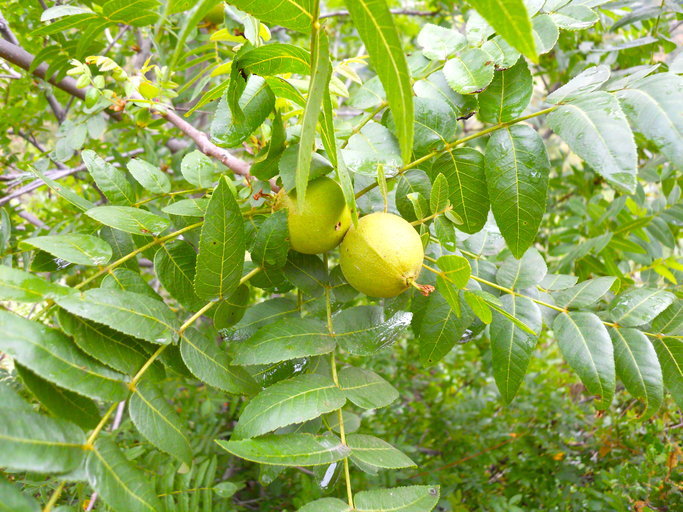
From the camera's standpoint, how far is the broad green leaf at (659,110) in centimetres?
101

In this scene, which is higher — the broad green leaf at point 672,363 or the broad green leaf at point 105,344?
the broad green leaf at point 105,344

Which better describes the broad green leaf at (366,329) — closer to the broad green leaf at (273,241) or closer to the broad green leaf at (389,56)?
the broad green leaf at (273,241)

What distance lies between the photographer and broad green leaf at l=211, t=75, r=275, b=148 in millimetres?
1211

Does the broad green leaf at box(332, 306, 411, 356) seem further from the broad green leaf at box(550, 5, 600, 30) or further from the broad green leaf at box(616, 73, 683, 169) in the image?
the broad green leaf at box(550, 5, 600, 30)

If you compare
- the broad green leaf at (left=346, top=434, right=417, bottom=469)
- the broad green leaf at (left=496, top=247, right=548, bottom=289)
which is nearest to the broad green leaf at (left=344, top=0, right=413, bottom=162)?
the broad green leaf at (left=346, top=434, right=417, bottom=469)

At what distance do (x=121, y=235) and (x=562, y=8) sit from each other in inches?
55.3

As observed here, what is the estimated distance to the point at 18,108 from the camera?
2480 millimetres

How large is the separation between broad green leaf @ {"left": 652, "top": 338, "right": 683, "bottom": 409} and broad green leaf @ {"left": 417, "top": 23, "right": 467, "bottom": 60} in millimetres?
1015

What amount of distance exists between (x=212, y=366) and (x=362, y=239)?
18.1 inches

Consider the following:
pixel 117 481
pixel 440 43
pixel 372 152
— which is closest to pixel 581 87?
pixel 440 43

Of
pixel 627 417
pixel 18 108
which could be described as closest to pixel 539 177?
pixel 627 417

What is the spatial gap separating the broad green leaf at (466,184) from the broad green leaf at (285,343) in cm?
49

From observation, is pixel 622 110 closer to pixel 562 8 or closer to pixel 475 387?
pixel 562 8

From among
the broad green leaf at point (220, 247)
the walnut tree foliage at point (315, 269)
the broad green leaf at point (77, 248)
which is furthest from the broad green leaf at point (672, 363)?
the broad green leaf at point (77, 248)
